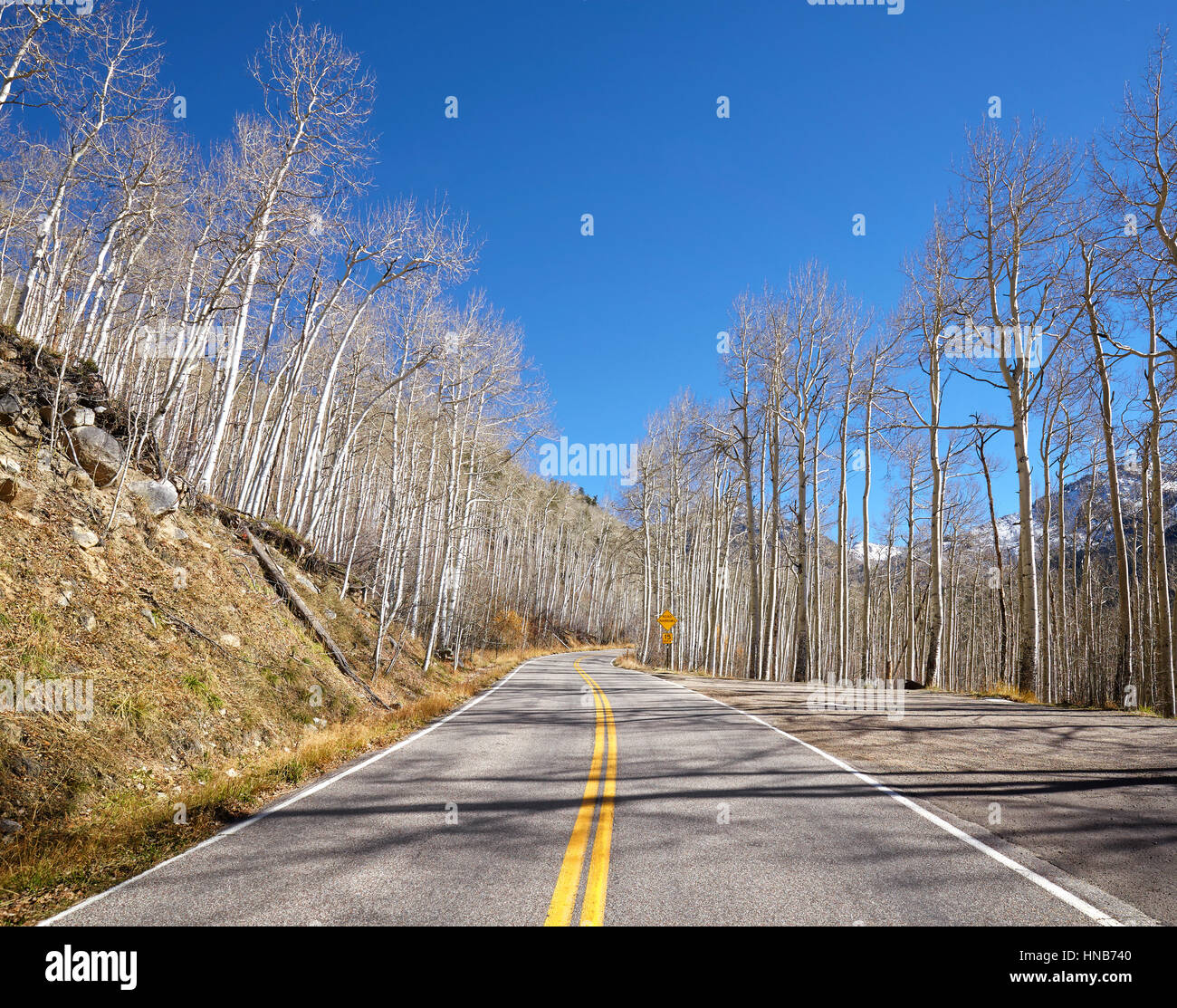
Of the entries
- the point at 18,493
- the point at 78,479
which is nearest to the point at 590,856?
the point at 18,493

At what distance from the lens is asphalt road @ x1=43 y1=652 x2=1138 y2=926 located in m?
3.29

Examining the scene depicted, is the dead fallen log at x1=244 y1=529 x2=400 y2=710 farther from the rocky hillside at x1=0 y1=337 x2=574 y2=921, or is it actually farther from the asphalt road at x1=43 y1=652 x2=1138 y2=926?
the asphalt road at x1=43 y1=652 x2=1138 y2=926

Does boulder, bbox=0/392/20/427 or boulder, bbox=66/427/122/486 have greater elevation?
boulder, bbox=0/392/20/427

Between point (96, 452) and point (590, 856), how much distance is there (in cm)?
946

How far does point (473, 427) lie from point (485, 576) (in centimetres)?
2075

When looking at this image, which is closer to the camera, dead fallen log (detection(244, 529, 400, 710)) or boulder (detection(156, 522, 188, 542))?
boulder (detection(156, 522, 188, 542))

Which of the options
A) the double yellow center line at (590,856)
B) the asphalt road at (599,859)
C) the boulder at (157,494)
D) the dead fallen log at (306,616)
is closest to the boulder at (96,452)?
the boulder at (157,494)

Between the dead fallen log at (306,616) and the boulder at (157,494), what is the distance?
2.47m

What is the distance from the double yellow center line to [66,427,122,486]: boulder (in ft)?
27.5

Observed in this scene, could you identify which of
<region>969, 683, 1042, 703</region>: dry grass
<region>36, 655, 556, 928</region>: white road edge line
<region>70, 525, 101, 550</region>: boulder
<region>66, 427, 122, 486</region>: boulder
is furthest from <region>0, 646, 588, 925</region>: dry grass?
<region>969, 683, 1042, 703</region>: dry grass
